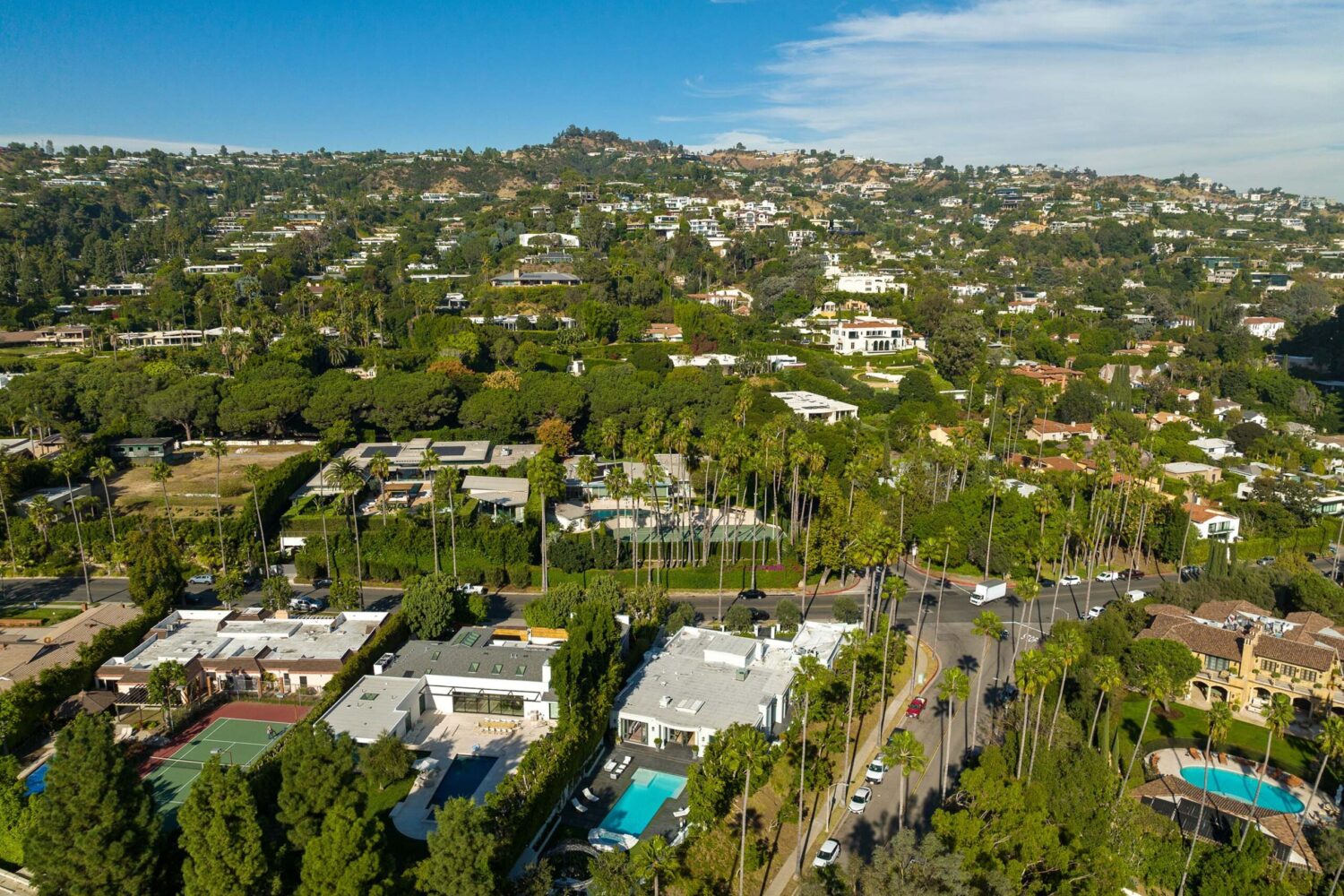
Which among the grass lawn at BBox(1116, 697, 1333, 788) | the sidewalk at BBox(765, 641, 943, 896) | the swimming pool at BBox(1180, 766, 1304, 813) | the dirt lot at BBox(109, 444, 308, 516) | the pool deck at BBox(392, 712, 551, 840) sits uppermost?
the dirt lot at BBox(109, 444, 308, 516)

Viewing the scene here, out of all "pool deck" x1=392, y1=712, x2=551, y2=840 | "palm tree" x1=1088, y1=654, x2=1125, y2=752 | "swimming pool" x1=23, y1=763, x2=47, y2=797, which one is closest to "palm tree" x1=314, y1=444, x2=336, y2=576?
"pool deck" x1=392, y1=712, x2=551, y2=840

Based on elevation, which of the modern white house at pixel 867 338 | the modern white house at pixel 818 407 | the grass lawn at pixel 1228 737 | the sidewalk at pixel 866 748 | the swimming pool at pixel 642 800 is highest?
the modern white house at pixel 867 338

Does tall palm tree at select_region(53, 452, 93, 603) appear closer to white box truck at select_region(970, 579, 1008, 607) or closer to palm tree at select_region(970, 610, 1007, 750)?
palm tree at select_region(970, 610, 1007, 750)

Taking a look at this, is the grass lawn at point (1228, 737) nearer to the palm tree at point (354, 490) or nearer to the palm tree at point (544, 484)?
the palm tree at point (544, 484)

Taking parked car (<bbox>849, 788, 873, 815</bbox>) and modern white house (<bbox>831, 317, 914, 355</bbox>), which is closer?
parked car (<bbox>849, 788, 873, 815</bbox>)

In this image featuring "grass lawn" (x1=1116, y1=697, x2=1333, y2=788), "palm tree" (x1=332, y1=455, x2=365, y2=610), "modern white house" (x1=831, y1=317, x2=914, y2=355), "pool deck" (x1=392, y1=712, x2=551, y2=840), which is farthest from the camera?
"modern white house" (x1=831, y1=317, x2=914, y2=355)

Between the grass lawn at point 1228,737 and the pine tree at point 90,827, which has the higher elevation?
the pine tree at point 90,827

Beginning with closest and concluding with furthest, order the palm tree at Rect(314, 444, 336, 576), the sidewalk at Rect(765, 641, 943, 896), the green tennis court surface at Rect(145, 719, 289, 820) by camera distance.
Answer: the sidewalk at Rect(765, 641, 943, 896) → the green tennis court surface at Rect(145, 719, 289, 820) → the palm tree at Rect(314, 444, 336, 576)

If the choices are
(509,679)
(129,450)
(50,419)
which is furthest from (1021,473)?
(50,419)

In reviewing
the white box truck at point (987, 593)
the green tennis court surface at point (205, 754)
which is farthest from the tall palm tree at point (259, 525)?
the white box truck at point (987, 593)
